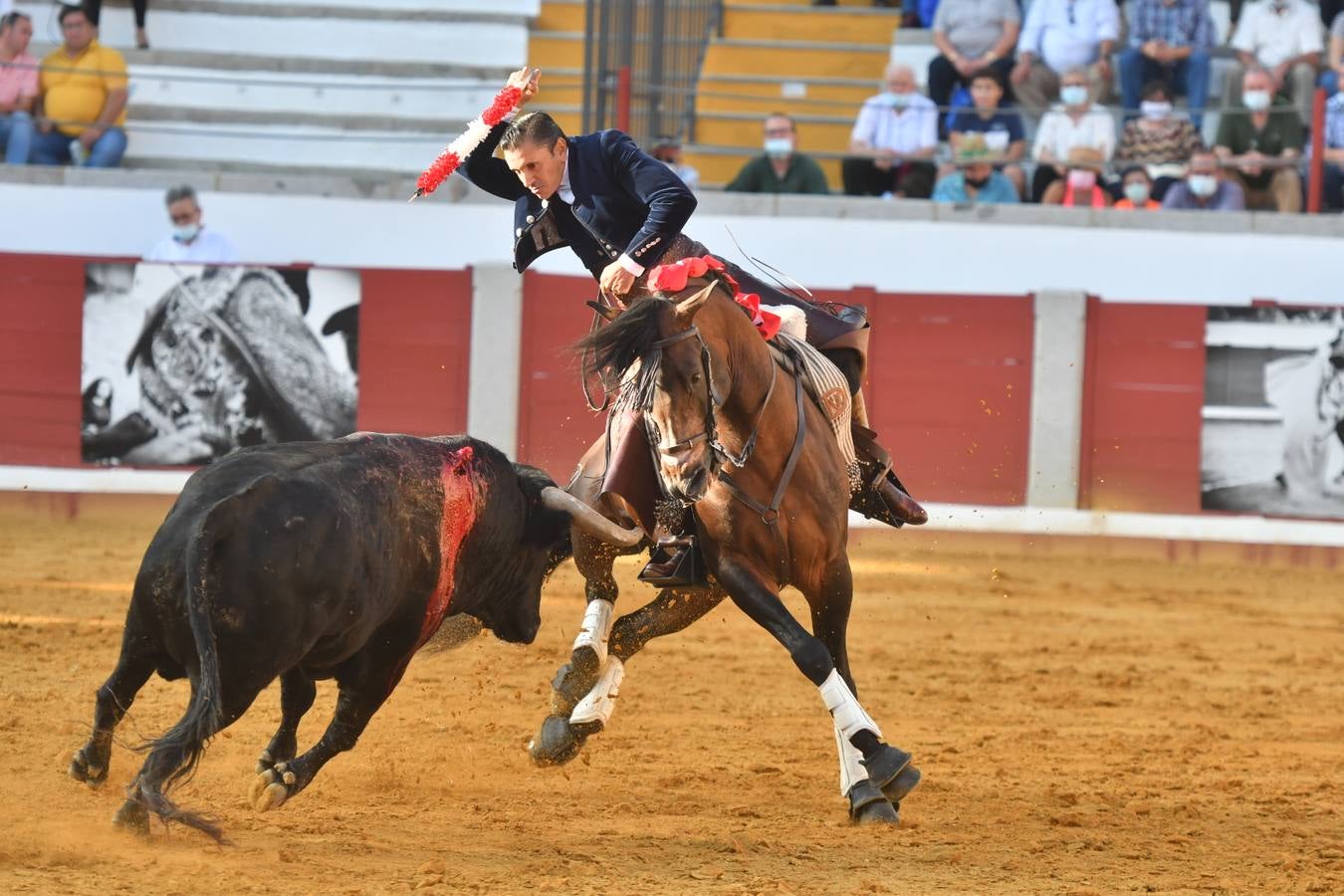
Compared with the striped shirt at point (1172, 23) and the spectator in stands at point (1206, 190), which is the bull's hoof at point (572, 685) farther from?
the striped shirt at point (1172, 23)

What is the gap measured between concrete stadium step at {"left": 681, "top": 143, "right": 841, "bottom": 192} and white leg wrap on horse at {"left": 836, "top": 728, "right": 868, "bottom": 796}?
864 centimetres

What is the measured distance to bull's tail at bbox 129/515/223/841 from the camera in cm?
432

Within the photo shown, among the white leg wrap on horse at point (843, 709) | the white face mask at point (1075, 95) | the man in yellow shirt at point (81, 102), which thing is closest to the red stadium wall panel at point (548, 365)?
the man in yellow shirt at point (81, 102)

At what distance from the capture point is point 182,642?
14.7ft

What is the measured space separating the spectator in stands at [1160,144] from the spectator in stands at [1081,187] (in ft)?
0.77

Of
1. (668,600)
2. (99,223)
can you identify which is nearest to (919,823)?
(668,600)

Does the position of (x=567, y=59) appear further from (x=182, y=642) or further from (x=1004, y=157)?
(x=182, y=642)

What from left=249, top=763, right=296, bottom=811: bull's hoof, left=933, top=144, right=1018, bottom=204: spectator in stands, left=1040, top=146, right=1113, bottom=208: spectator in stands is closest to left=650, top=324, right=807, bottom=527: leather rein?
left=249, top=763, right=296, bottom=811: bull's hoof

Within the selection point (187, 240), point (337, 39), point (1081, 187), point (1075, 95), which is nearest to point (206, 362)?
point (187, 240)

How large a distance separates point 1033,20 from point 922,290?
2479mm

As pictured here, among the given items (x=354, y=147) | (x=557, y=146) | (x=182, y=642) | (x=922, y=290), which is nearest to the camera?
(x=182, y=642)

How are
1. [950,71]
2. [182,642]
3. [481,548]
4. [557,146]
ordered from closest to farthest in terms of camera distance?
[182,642] < [481,548] < [557,146] < [950,71]

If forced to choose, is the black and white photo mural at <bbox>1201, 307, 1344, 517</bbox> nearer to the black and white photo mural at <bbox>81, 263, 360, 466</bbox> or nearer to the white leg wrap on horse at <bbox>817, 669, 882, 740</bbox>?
the black and white photo mural at <bbox>81, 263, 360, 466</bbox>

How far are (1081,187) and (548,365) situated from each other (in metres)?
3.72
